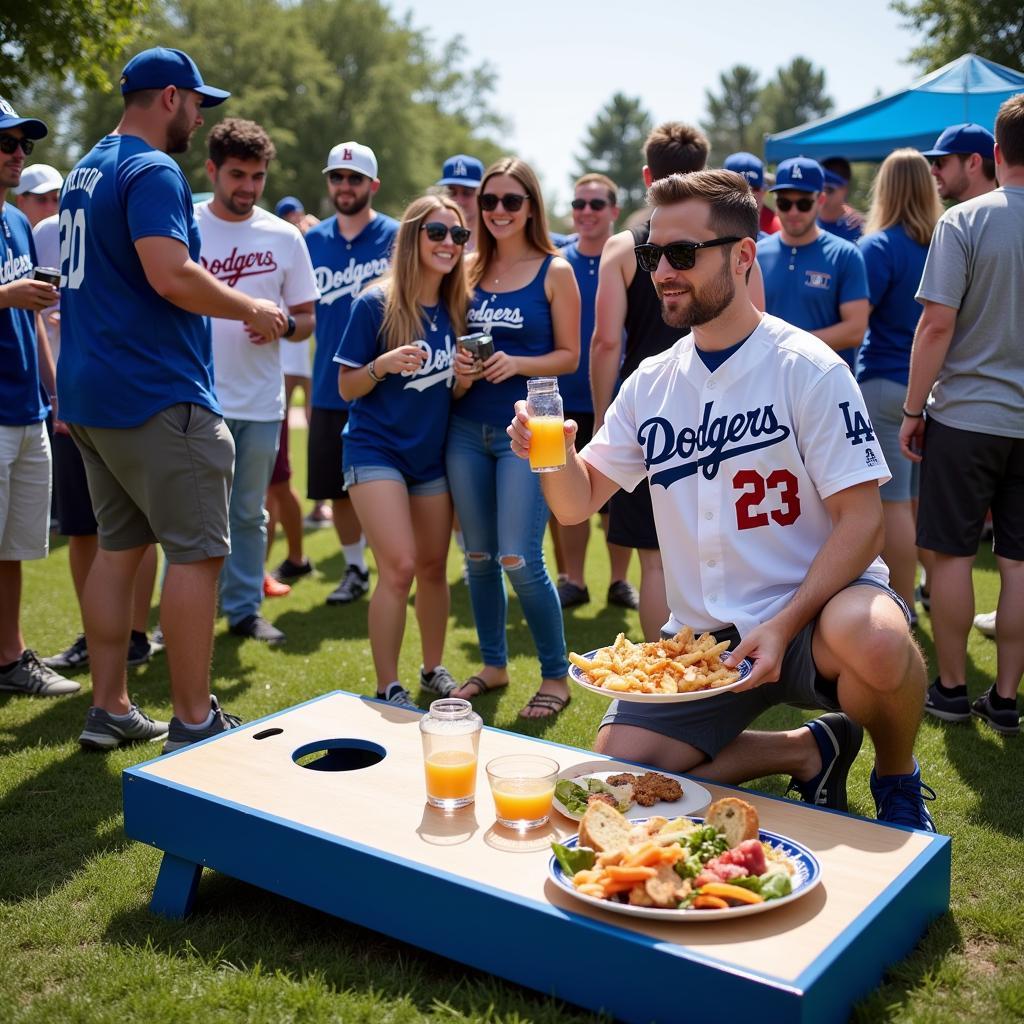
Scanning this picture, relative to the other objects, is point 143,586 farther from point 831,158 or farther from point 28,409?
point 831,158

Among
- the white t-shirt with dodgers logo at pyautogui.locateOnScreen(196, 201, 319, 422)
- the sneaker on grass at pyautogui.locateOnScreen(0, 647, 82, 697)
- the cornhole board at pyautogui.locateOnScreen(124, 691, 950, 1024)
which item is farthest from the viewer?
the white t-shirt with dodgers logo at pyautogui.locateOnScreen(196, 201, 319, 422)

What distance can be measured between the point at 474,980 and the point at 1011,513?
3.17 metres

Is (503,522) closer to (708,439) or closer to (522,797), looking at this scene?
(708,439)

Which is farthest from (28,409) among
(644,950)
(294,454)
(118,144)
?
(294,454)

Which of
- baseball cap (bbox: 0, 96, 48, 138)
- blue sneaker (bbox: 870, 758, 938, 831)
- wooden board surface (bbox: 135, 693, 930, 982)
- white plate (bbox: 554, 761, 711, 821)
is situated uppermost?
baseball cap (bbox: 0, 96, 48, 138)

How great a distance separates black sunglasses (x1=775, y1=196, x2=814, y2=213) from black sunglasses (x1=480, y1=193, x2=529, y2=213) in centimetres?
161

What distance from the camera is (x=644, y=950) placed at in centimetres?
236

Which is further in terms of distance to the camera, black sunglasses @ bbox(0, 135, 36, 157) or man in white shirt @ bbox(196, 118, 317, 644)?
man in white shirt @ bbox(196, 118, 317, 644)

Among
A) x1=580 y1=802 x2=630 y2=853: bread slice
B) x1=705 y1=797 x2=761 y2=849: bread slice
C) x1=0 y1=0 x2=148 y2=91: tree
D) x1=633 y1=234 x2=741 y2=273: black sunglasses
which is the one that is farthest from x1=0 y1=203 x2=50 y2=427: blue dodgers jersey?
x1=0 y1=0 x2=148 y2=91: tree

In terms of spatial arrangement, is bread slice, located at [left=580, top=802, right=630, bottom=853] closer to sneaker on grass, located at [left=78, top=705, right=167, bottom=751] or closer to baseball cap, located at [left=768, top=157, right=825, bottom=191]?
sneaker on grass, located at [left=78, top=705, right=167, bottom=751]

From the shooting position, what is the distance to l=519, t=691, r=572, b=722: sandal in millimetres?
4930

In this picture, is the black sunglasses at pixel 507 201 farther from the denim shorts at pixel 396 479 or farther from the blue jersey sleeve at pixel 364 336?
the denim shorts at pixel 396 479

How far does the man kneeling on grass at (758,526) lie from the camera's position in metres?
3.21

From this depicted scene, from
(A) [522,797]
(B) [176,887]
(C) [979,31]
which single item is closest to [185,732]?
(B) [176,887]
